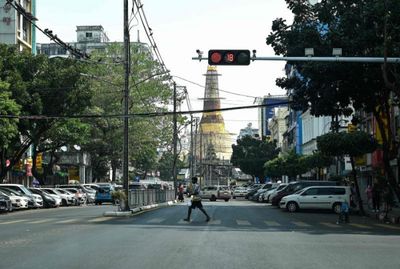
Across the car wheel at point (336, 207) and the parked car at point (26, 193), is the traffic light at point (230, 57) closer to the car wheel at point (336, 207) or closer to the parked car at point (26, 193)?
the car wheel at point (336, 207)

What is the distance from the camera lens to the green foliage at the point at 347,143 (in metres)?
32.4

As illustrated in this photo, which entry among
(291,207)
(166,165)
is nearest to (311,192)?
(291,207)

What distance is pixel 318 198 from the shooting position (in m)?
35.5

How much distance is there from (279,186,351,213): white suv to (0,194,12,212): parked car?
626 inches

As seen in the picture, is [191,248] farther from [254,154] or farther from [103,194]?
[254,154]

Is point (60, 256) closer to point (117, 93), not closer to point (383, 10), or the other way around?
point (383, 10)

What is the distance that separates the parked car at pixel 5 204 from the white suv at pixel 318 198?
15892 mm

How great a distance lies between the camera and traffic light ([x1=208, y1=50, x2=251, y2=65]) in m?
20.3

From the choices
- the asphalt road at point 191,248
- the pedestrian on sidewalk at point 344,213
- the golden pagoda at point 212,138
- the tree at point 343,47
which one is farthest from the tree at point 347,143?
the golden pagoda at point 212,138

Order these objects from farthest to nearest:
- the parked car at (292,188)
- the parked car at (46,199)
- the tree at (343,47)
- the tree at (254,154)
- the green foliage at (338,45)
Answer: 1. the tree at (254,154)
2. the parked car at (46,199)
3. the parked car at (292,188)
4. the green foliage at (338,45)
5. the tree at (343,47)

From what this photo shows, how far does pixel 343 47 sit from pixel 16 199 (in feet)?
71.1

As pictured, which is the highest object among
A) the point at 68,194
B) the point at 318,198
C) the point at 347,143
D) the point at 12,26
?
the point at 12,26

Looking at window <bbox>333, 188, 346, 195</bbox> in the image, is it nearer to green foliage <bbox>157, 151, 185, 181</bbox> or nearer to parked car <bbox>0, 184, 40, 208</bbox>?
parked car <bbox>0, 184, 40, 208</bbox>

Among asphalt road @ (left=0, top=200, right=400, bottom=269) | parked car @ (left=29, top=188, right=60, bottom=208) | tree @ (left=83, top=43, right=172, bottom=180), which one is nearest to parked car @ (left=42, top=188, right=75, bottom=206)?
parked car @ (left=29, top=188, right=60, bottom=208)
